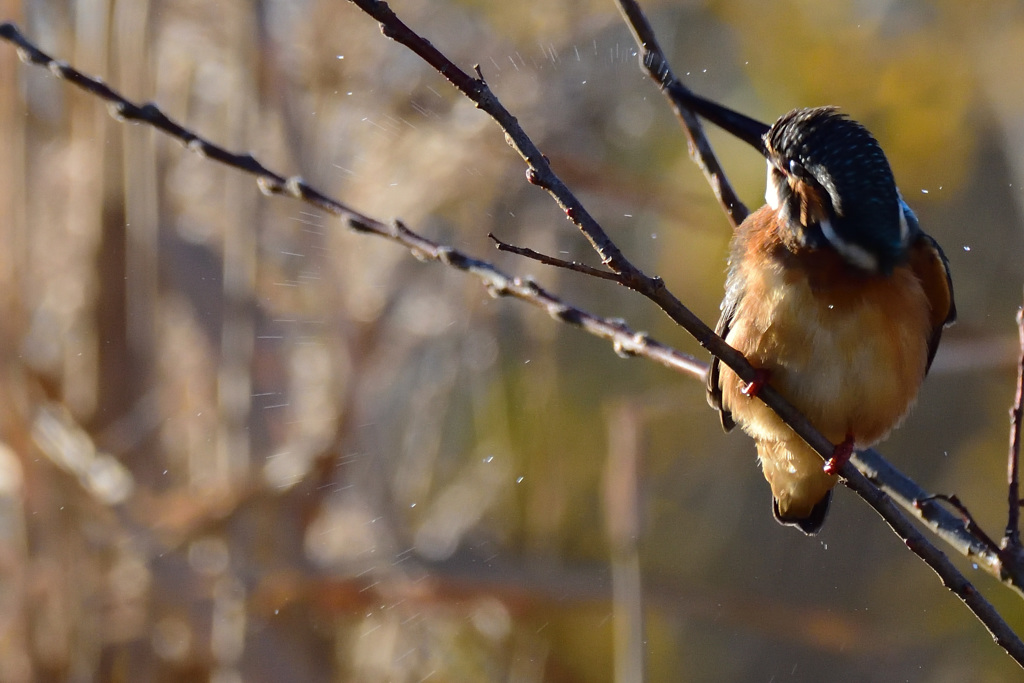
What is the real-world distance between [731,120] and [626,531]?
1.41 metres

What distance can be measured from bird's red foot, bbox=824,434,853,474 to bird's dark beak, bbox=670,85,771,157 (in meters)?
0.47

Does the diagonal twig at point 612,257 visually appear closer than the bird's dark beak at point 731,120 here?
Yes

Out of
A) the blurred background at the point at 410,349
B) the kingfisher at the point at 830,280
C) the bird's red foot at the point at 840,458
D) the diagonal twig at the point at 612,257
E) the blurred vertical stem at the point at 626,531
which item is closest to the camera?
the diagonal twig at the point at 612,257

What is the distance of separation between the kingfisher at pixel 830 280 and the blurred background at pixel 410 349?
108 centimetres

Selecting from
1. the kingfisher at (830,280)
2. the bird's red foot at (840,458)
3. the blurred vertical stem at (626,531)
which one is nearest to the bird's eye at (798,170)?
the kingfisher at (830,280)

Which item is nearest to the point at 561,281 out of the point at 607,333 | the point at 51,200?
the point at 51,200

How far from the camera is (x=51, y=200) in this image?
2938mm

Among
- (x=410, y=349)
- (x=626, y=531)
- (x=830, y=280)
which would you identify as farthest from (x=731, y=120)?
(x=410, y=349)

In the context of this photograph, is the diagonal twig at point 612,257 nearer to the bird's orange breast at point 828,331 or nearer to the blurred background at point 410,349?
the bird's orange breast at point 828,331

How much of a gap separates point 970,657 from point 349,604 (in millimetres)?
2338

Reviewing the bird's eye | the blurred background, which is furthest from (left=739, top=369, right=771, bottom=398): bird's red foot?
the blurred background

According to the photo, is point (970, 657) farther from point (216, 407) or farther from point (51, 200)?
point (51, 200)

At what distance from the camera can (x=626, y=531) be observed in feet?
8.30

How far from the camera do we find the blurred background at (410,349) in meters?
2.67
